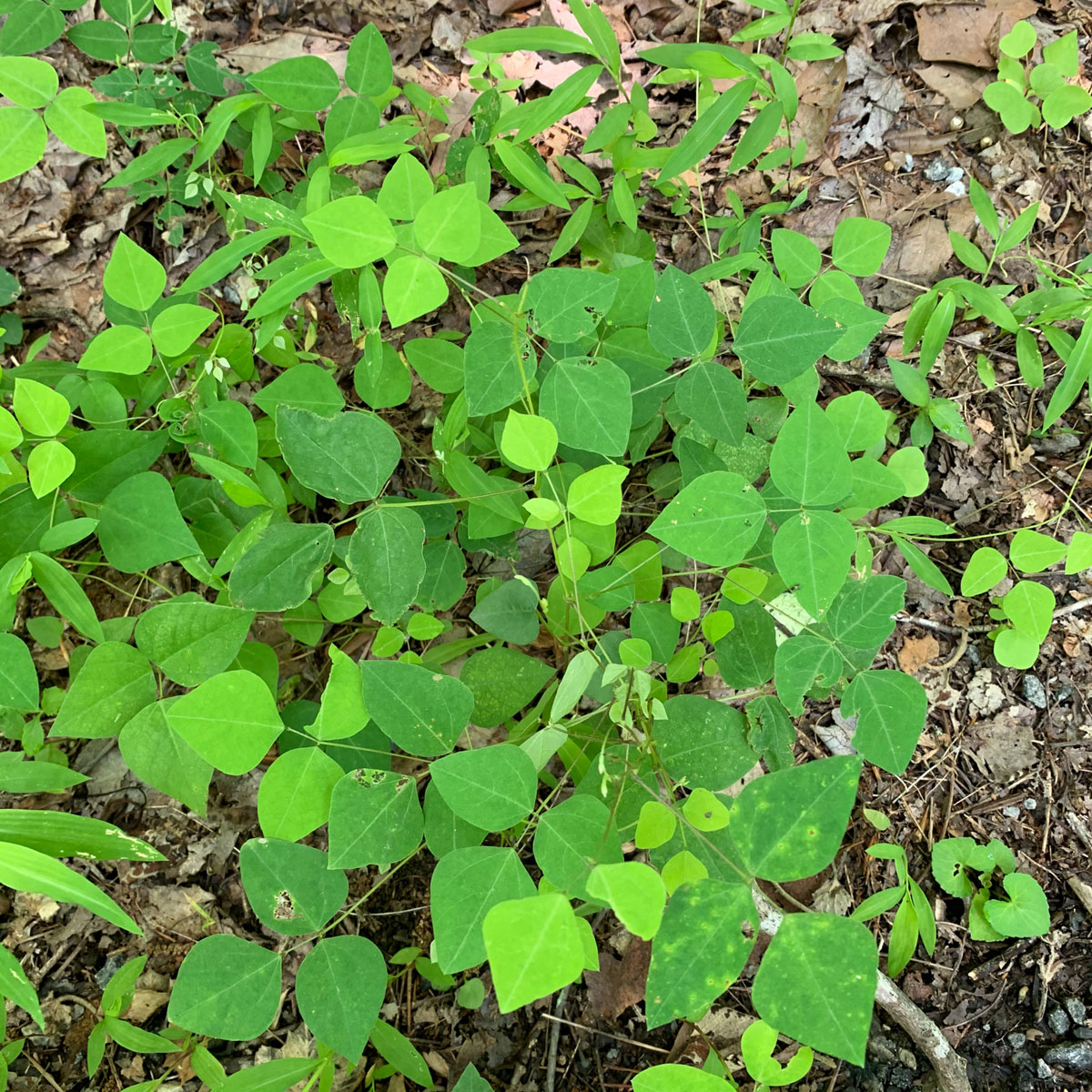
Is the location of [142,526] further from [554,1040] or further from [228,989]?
→ [554,1040]

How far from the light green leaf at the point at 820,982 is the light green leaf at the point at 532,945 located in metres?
0.26

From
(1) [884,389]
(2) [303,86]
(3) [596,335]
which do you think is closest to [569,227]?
(3) [596,335]

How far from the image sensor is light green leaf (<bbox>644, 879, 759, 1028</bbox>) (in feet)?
3.42

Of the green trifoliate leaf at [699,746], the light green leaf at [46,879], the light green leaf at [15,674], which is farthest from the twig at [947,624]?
the light green leaf at [15,674]

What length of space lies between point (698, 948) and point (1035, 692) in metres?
1.61

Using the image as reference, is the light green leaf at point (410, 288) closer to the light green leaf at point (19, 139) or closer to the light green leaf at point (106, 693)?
the light green leaf at point (106, 693)

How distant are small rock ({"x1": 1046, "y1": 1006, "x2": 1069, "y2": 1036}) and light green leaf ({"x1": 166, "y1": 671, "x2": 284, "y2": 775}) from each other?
2.06 metres

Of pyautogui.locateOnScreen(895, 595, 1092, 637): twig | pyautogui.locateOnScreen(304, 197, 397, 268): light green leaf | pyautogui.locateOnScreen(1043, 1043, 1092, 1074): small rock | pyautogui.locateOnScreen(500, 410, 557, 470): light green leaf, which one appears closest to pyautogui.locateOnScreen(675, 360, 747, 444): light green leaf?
pyautogui.locateOnScreen(500, 410, 557, 470): light green leaf

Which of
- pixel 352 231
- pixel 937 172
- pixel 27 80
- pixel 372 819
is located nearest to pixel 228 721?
pixel 372 819

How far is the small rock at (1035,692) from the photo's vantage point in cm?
214

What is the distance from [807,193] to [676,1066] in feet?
7.76

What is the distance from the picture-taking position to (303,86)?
5.98 ft

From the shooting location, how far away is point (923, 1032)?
1.82 m

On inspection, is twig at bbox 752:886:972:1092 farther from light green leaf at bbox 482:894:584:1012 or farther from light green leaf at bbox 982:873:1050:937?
light green leaf at bbox 482:894:584:1012
